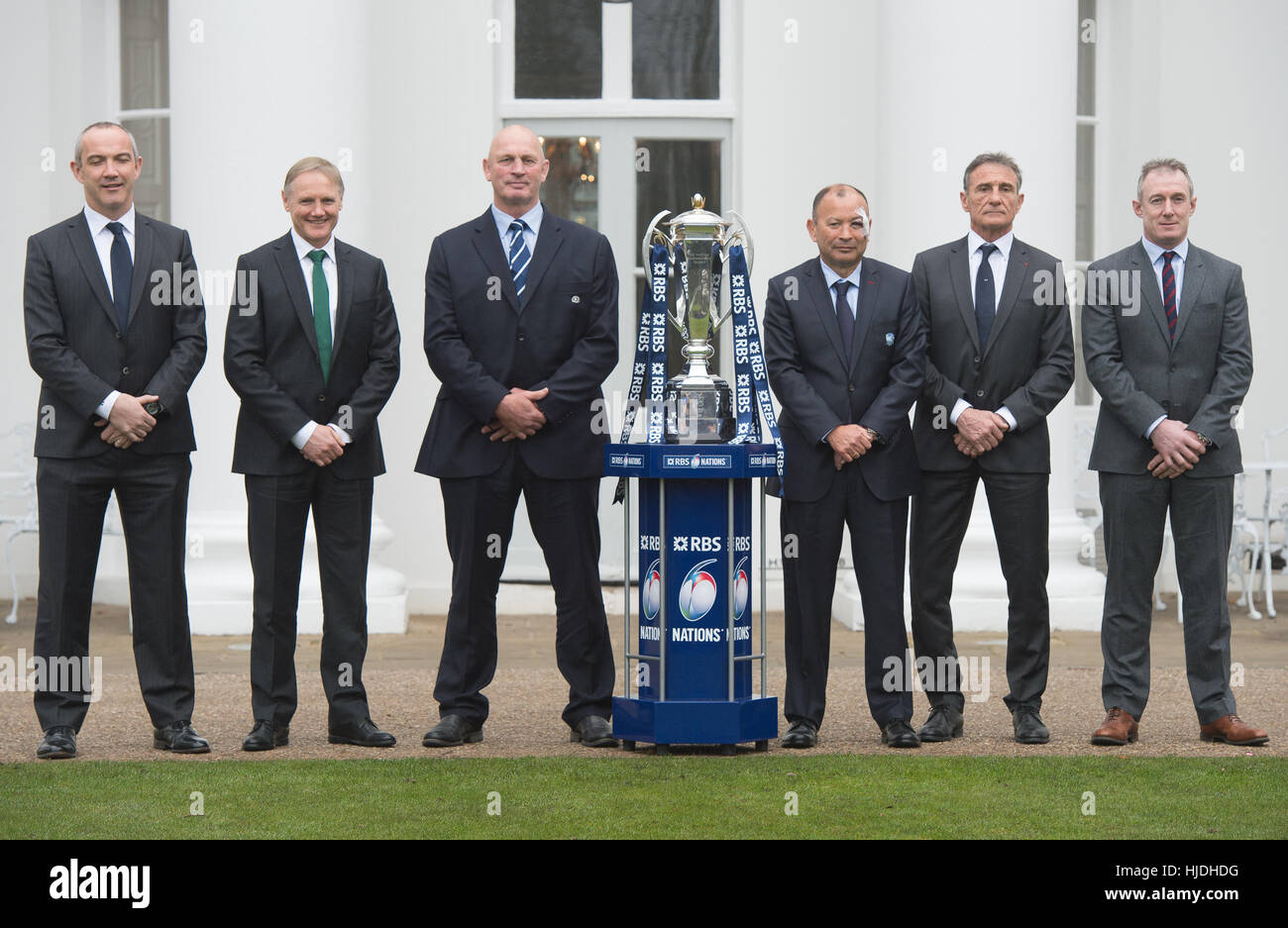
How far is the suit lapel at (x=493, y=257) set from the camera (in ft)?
21.9

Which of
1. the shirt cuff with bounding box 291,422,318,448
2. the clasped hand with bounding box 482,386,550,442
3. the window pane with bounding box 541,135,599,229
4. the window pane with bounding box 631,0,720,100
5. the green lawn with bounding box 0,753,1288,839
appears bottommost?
the green lawn with bounding box 0,753,1288,839

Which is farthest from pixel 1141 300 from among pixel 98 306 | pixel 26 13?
pixel 26 13

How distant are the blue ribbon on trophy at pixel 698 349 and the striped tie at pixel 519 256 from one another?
46 cm

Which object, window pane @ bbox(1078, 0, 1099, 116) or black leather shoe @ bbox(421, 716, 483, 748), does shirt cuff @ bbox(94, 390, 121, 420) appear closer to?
black leather shoe @ bbox(421, 716, 483, 748)

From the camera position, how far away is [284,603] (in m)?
6.70

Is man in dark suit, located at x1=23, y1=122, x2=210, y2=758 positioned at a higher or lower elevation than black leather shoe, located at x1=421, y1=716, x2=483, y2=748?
higher

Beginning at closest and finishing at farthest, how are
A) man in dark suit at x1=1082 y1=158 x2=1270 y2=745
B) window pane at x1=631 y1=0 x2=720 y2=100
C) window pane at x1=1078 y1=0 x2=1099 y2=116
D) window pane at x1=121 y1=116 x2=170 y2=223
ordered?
man in dark suit at x1=1082 y1=158 x2=1270 y2=745
window pane at x1=631 y1=0 x2=720 y2=100
window pane at x1=121 y1=116 x2=170 y2=223
window pane at x1=1078 y1=0 x2=1099 y2=116

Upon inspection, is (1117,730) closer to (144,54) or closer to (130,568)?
(130,568)

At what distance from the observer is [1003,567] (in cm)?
683

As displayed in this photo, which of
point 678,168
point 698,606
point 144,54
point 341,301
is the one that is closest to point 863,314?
point 698,606

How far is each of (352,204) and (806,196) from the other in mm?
2732

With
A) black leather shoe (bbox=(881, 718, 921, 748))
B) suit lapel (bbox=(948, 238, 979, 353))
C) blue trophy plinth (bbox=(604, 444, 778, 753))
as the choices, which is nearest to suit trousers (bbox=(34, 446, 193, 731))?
blue trophy plinth (bbox=(604, 444, 778, 753))

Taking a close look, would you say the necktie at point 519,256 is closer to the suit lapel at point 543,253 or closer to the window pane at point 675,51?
the suit lapel at point 543,253

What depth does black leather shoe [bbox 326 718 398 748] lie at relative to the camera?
664 cm
